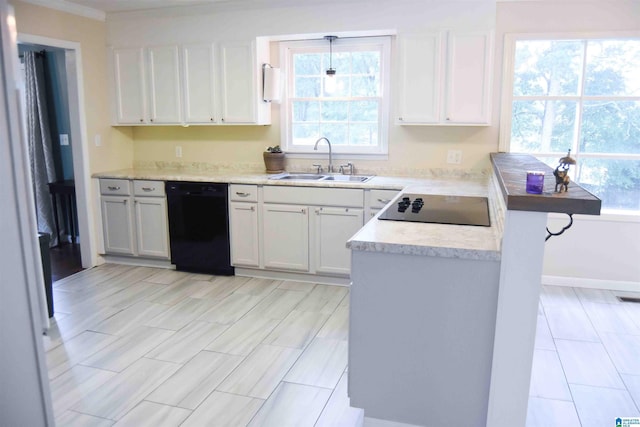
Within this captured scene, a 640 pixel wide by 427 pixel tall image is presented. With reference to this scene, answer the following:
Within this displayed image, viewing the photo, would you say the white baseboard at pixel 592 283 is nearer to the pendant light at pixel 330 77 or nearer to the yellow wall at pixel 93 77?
the pendant light at pixel 330 77

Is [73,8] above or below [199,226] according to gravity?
above

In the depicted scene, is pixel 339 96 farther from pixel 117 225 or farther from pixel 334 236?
Result: pixel 117 225

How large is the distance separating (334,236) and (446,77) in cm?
153

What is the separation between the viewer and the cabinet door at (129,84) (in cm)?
462

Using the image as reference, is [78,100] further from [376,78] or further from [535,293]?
[535,293]

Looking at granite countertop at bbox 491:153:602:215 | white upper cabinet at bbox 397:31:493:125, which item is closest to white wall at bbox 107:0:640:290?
white upper cabinet at bbox 397:31:493:125

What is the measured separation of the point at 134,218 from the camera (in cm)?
452

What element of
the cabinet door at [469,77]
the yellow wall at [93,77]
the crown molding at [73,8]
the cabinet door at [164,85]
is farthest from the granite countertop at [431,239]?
the crown molding at [73,8]

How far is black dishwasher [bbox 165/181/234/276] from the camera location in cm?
421

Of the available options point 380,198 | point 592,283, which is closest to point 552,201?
point 380,198

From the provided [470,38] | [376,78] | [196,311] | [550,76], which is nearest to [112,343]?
[196,311]

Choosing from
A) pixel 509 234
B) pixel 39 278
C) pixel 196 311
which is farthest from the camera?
pixel 196 311

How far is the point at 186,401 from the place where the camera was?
7.80ft

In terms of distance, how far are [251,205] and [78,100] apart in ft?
6.20
